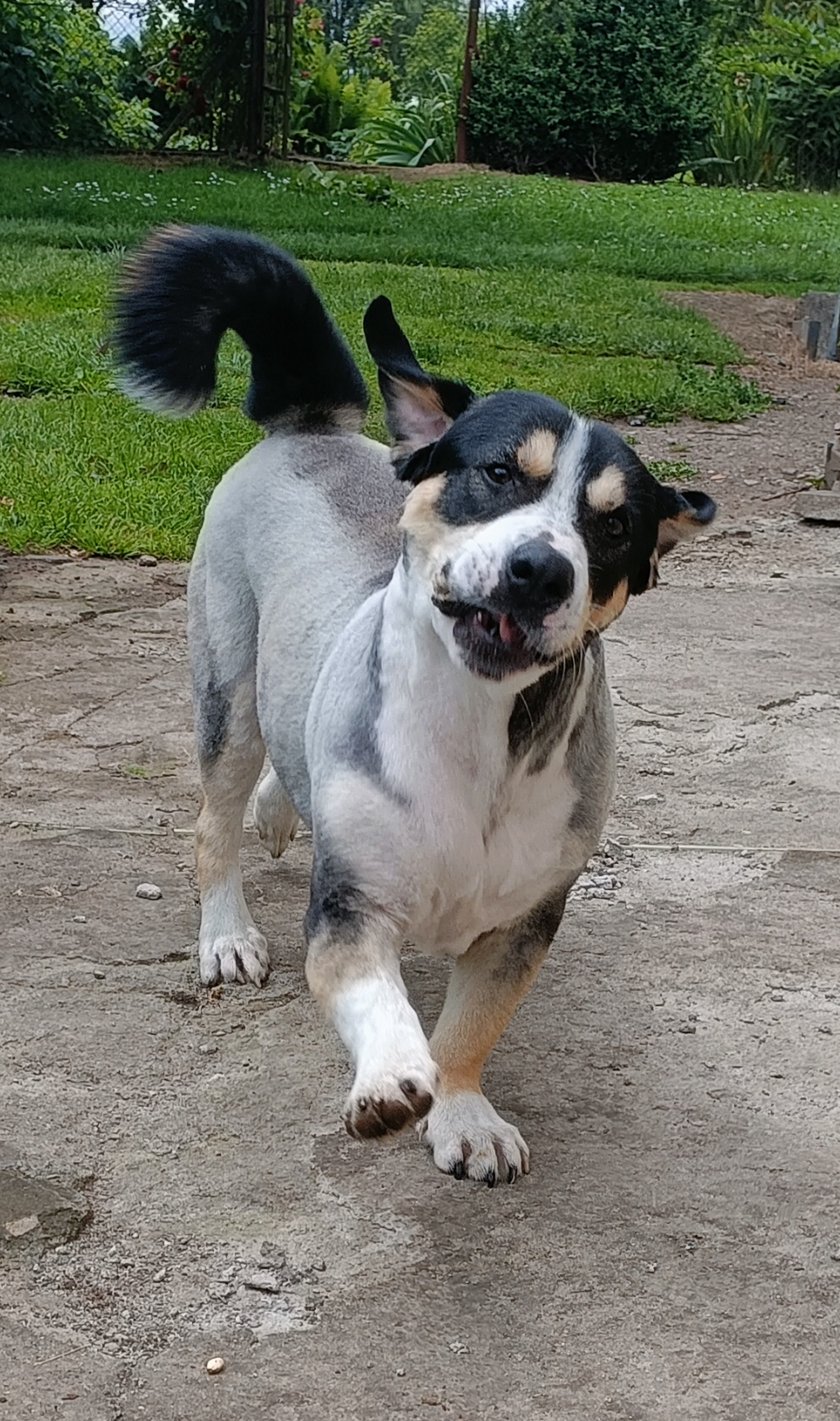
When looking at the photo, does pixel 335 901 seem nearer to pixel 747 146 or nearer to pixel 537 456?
pixel 537 456

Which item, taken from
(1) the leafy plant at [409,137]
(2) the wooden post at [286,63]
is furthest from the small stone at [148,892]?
(1) the leafy plant at [409,137]

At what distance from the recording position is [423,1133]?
11.4 feet

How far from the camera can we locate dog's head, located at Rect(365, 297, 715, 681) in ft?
9.39

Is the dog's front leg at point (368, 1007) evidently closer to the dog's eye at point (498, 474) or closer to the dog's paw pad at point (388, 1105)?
the dog's paw pad at point (388, 1105)

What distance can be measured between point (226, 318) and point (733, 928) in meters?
1.95

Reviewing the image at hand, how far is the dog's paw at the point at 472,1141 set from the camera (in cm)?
337

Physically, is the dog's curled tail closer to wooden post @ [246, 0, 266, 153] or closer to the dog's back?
the dog's back

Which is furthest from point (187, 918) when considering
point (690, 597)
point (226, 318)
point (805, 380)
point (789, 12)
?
point (789, 12)

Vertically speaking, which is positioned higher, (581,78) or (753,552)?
(581,78)

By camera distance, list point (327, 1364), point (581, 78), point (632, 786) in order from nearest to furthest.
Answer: point (327, 1364) < point (632, 786) < point (581, 78)

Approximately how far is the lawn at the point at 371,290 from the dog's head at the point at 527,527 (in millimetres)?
1549

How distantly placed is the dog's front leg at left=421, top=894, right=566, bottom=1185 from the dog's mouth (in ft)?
2.22

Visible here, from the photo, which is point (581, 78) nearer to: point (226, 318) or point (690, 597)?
point (690, 597)

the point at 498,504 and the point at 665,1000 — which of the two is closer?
the point at 498,504
